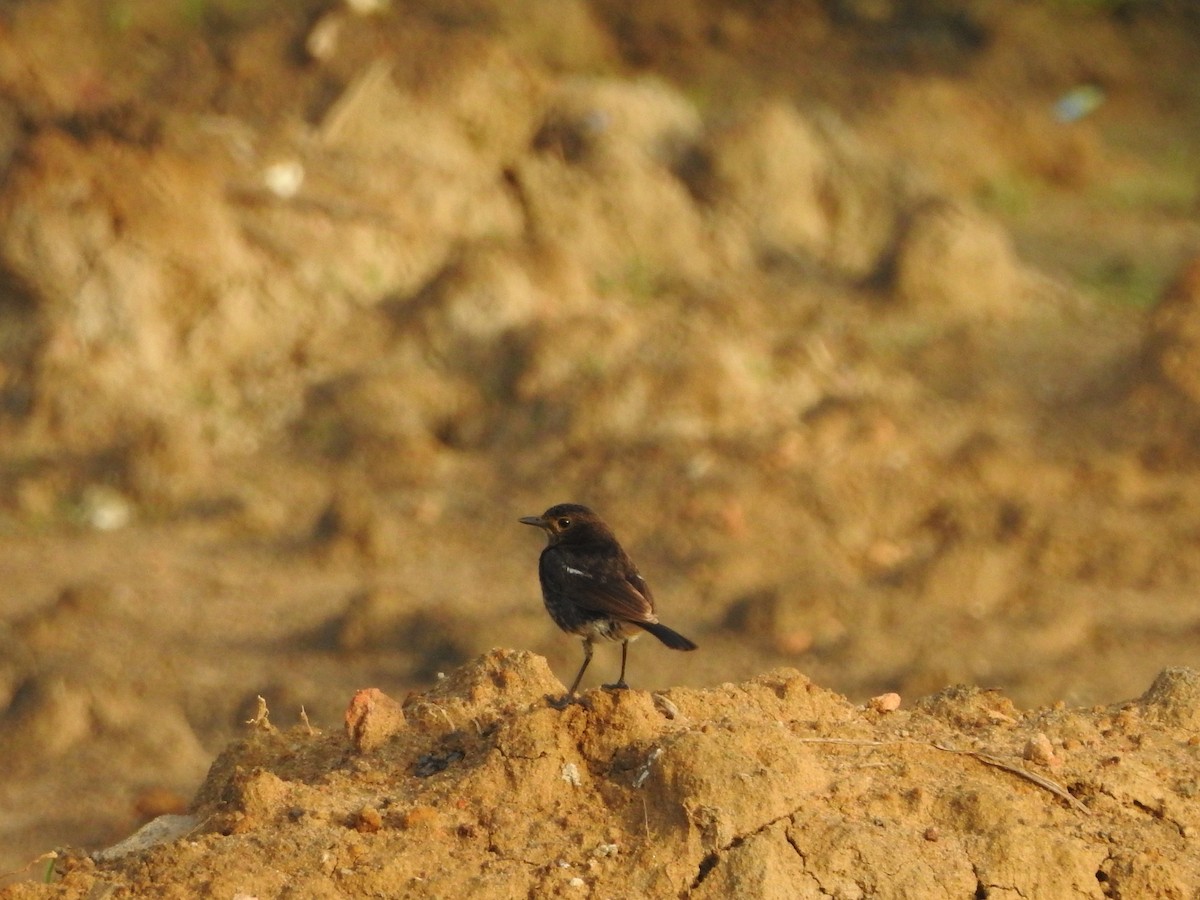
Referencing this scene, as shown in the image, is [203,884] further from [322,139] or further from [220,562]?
[322,139]

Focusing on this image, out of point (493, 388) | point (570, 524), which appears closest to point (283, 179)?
point (493, 388)

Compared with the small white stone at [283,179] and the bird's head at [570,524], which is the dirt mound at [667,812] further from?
the small white stone at [283,179]

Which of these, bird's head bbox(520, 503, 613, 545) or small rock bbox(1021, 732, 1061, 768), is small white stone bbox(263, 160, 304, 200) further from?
small rock bbox(1021, 732, 1061, 768)

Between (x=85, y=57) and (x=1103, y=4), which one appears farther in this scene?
(x=1103, y=4)

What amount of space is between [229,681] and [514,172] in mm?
5679

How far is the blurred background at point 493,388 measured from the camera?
10289 millimetres

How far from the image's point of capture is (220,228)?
509 inches

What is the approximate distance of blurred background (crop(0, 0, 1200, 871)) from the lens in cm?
1029

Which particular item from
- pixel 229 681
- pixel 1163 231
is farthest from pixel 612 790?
pixel 1163 231

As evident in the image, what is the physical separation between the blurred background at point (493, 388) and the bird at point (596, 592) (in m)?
3.66

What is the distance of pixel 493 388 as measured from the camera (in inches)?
501

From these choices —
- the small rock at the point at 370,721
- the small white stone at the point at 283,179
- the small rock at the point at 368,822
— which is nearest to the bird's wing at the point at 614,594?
the small rock at the point at 370,721

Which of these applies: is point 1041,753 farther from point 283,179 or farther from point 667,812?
point 283,179

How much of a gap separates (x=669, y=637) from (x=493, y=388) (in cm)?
Result: 769
